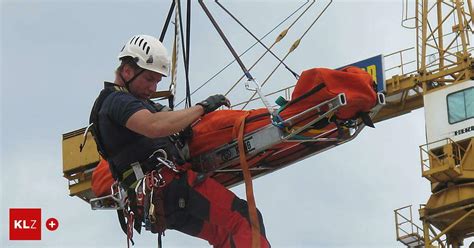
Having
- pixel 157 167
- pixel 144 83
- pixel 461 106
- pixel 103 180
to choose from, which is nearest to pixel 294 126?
pixel 157 167

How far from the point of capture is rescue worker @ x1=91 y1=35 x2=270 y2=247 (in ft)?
41.5

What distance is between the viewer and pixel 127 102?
12.3 metres

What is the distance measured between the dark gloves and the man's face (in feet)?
2.70

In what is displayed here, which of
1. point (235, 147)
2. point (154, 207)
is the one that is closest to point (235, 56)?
point (235, 147)

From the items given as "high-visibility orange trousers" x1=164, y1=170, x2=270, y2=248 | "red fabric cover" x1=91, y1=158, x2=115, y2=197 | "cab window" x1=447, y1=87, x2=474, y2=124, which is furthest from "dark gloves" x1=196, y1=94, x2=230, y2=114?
"cab window" x1=447, y1=87, x2=474, y2=124

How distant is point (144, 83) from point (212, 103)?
99 centimetres

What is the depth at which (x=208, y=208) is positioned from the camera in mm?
12703

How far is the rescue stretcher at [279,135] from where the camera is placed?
39.5ft

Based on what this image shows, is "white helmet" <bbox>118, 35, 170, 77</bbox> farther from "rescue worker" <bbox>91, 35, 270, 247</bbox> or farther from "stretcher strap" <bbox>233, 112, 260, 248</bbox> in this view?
"stretcher strap" <bbox>233, 112, 260, 248</bbox>

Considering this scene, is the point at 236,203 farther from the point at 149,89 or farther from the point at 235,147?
the point at 149,89

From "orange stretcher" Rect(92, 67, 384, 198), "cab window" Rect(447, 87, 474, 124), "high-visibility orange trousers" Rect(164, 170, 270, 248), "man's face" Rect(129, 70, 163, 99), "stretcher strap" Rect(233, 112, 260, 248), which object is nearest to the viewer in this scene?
"orange stretcher" Rect(92, 67, 384, 198)

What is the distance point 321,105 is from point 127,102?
73.6 inches

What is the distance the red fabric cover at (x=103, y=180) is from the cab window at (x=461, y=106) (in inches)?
1162

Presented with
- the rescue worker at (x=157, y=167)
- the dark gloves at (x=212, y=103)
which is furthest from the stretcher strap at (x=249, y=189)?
the dark gloves at (x=212, y=103)
